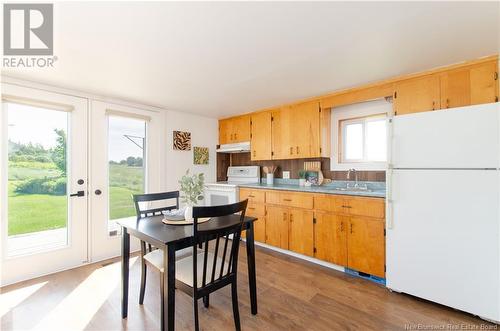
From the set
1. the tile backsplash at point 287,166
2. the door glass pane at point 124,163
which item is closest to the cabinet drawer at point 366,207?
the tile backsplash at point 287,166

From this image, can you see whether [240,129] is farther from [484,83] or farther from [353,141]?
[484,83]

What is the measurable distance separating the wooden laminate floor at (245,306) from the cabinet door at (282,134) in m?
1.73

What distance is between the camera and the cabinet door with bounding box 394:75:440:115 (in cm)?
225

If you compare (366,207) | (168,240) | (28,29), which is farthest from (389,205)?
(28,29)

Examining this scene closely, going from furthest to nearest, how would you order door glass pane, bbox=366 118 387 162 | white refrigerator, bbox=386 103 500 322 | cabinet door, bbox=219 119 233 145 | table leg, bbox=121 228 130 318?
cabinet door, bbox=219 119 233 145
door glass pane, bbox=366 118 387 162
table leg, bbox=121 228 130 318
white refrigerator, bbox=386 103 500 322

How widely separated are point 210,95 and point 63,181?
211 cm

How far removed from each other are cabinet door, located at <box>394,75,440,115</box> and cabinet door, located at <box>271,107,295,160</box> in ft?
4.65

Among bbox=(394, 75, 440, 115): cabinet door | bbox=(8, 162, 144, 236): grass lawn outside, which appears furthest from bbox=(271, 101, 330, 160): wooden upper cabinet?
bbox=(8, 162, 144, 236): grass lawn outside

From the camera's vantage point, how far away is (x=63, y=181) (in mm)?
2781

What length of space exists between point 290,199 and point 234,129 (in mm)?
1833

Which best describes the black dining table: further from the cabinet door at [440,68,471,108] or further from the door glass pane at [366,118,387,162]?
the cabinet door at [440,68,471,108]

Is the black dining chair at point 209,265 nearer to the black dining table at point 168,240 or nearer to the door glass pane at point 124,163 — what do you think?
the black dining table at point 168,240

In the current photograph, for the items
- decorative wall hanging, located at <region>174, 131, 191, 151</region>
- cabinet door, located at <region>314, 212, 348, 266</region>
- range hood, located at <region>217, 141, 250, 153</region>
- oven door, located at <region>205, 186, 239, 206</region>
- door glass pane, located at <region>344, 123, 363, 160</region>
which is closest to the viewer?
cabinet door, located at <region>314, 212, 348, 266</region>

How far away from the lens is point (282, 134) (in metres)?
3.57
